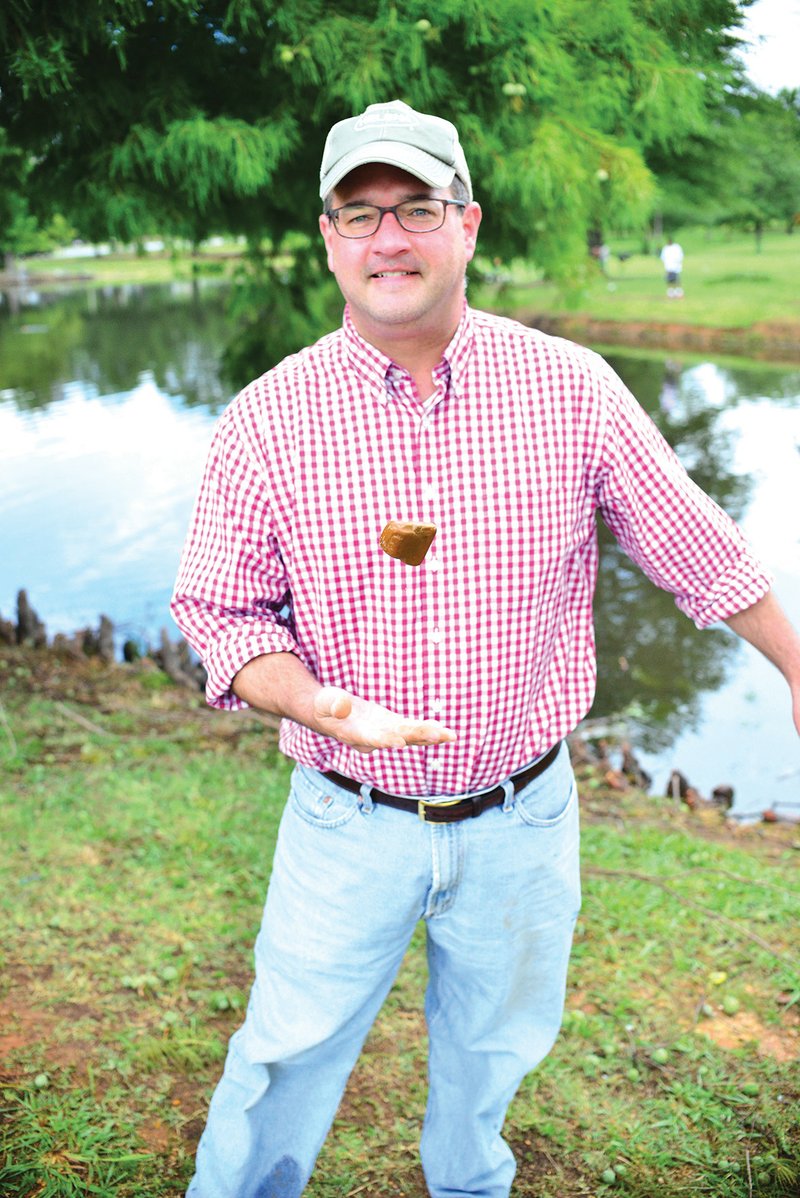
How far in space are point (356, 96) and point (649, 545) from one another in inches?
102

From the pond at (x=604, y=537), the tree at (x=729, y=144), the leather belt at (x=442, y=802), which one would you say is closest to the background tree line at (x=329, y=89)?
the tree at (x=729, y=144)

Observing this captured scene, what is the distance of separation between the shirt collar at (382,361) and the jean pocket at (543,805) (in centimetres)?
77

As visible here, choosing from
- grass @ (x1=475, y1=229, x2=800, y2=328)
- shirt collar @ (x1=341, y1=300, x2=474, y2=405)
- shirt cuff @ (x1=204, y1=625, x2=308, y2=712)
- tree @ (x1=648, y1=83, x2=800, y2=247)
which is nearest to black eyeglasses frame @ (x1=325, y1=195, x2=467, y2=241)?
shirt collar @ (x1=341, y1=300, x2=474, y2=405)

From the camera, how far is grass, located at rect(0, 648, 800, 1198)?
2678 mm

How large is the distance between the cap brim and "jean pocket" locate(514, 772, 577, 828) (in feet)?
3.68

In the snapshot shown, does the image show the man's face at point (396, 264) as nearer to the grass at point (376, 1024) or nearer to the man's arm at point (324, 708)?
the man's arm at point (324, 708)

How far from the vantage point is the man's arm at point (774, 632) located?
2055 mm

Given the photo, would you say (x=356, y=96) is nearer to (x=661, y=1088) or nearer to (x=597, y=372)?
(x=597, y=372)

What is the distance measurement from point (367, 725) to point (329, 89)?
314 centimetres

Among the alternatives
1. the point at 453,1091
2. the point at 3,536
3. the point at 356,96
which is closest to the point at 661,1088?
the point at 453,1091

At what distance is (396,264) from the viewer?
6.15 ft

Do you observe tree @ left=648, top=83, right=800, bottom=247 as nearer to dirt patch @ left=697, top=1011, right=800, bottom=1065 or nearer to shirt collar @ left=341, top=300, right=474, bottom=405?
shirt collar @ left=341, top=300, right=474, bottom=405

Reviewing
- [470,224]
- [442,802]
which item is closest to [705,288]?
[470,224]

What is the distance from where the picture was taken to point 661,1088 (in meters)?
2.94
